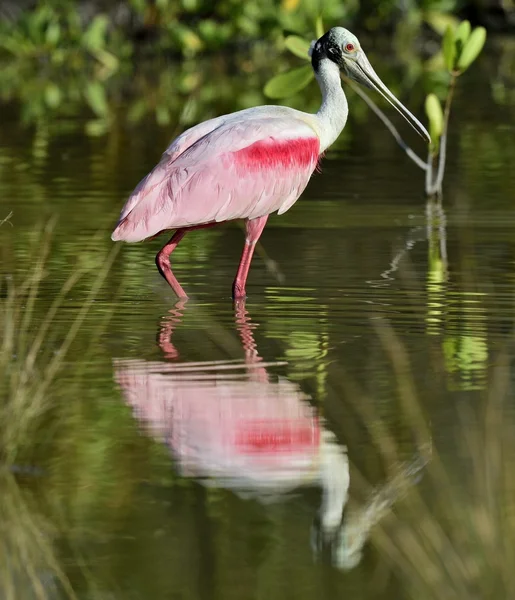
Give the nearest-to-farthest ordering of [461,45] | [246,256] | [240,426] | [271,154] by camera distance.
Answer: [240,426] < [246,256] < [271,154] < [461,45]

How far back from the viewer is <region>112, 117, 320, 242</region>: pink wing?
8.82m

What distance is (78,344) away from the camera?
7684mm

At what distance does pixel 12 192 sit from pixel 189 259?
12.4 feet

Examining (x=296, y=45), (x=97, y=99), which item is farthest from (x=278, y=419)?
(x=97, y=99)

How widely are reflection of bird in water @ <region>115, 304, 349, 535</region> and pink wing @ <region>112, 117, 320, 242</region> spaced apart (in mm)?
1365

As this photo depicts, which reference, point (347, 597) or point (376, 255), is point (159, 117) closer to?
point (376, 255)

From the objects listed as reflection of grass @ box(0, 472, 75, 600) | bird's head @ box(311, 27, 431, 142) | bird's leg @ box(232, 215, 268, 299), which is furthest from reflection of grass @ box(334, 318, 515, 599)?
bird's head @ box(311, 27, 431, 142)

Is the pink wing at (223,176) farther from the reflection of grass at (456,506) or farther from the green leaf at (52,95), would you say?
the green leaf at (52,95)

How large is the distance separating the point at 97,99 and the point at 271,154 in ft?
50.3

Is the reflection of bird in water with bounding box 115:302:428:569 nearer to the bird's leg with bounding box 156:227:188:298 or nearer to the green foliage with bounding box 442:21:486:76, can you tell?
the bird's leg with bounding box 156:227:188:298

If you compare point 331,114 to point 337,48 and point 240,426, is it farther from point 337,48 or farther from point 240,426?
point 240,426

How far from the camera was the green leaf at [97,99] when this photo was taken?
72.8 ft

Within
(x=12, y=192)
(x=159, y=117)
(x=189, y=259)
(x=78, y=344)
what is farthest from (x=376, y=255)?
(x=159, y=117)

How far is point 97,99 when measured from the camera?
952 inches
